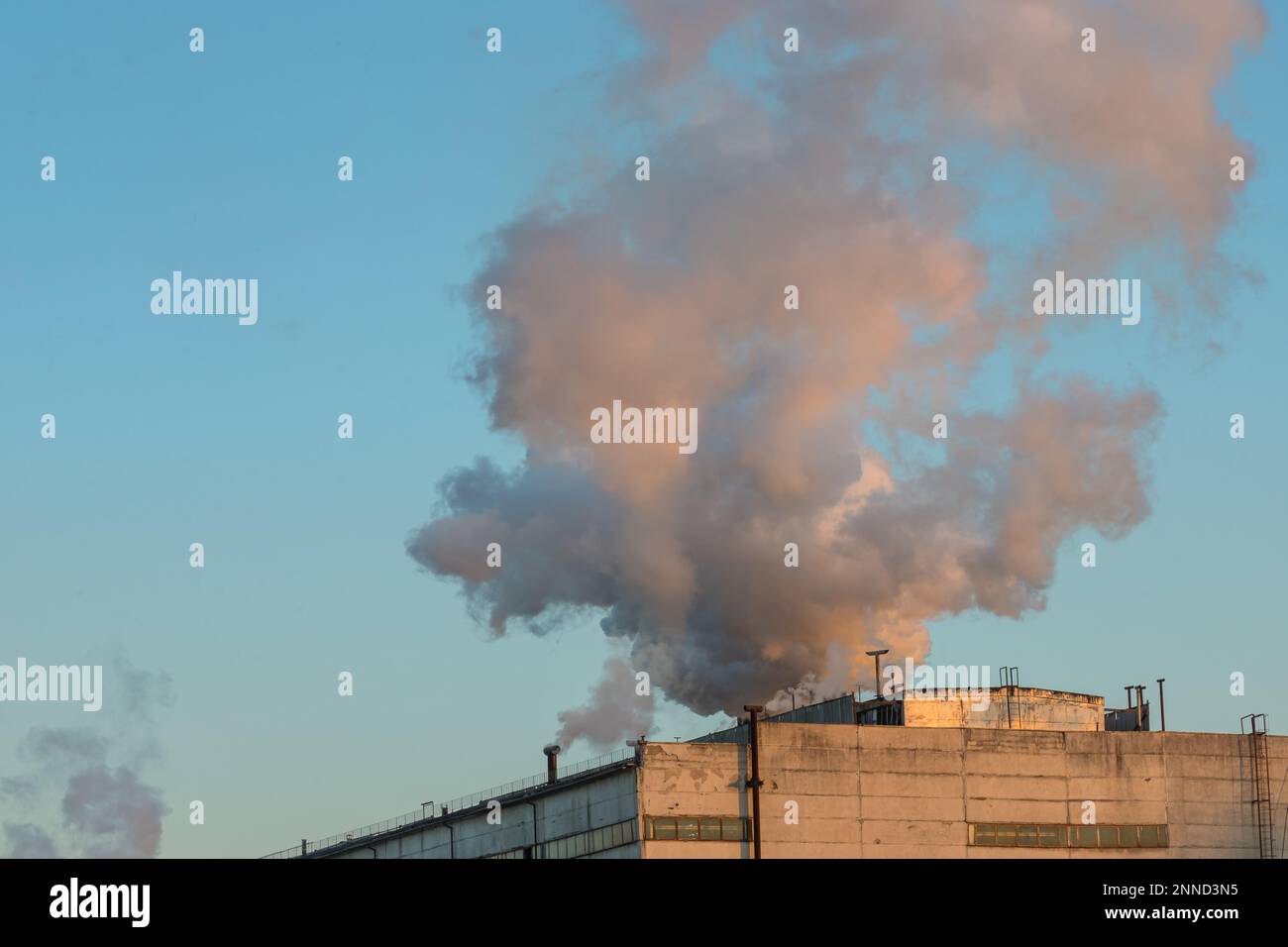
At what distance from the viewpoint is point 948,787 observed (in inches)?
2547

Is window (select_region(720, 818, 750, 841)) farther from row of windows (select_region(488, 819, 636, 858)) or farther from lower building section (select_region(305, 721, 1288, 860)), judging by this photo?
row of windows (select_region(488, 819, 636, 858))

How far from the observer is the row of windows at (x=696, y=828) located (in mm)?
59469

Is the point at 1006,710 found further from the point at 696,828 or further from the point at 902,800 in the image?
the point at 696,828

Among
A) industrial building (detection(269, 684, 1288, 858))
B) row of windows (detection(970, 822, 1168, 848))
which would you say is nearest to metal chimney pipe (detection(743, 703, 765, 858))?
industrial building (detection(269, 684, 1288, 858))

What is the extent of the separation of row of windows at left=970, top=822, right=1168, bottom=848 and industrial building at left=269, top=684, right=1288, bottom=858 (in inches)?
2.0

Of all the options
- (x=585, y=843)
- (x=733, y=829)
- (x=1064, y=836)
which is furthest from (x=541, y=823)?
(x=1064, y=836)

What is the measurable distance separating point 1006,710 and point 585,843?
77.6 feet

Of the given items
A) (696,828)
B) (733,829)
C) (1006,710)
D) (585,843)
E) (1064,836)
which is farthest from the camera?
(1006,710)

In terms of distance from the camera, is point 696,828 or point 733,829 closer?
point 696,828

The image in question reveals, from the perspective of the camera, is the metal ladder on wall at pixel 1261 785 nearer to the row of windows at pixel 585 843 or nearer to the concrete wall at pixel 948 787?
the concrete wall at pixel 948 787

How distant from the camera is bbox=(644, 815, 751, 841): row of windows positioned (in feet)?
195
